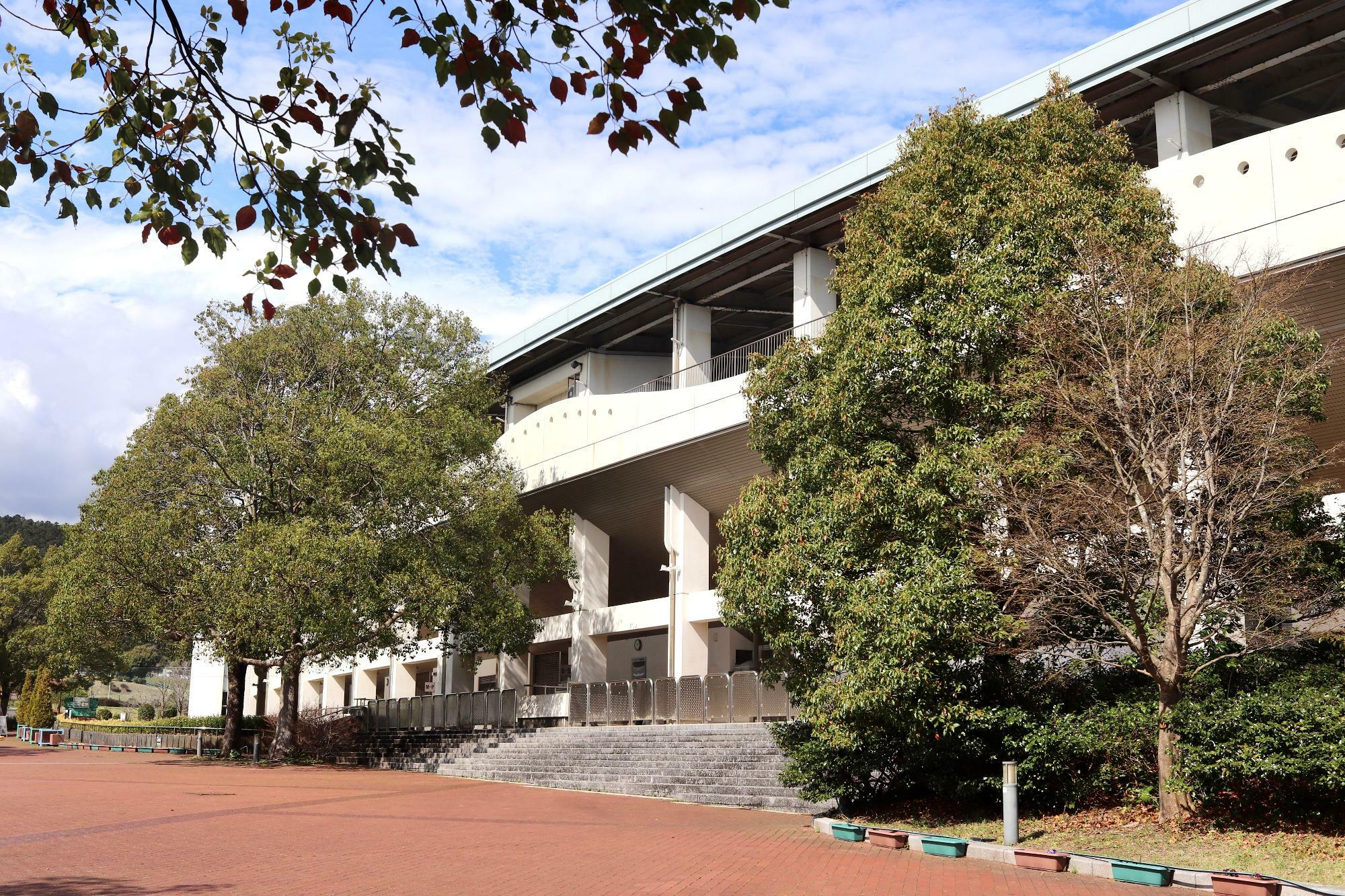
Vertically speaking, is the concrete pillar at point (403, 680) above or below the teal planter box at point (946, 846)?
above

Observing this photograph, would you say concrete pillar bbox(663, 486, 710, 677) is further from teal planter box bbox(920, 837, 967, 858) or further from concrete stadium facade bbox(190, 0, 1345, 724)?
teal planter box bbox(920, 837, 967, 858)

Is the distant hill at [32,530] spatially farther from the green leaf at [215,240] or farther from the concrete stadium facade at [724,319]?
the green leaf at [215,240]

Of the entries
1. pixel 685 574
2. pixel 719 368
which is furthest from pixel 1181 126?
pixel 685 574

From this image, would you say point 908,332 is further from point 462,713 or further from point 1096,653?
point 462,713

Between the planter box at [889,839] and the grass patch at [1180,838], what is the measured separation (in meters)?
0.85

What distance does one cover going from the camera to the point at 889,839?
39.8ft

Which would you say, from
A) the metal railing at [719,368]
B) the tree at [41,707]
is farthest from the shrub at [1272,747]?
the tree at [41,707]

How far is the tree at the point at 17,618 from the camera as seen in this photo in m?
49.2

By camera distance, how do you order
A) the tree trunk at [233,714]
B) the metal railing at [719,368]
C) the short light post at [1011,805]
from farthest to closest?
the tree trunk at [233,714]
the metal railing at [719,368]
the short light post at [1011,805]

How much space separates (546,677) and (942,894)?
31.0 m

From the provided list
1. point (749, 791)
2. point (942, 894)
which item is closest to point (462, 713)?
point (749, 791)

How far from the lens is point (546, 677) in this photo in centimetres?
3912

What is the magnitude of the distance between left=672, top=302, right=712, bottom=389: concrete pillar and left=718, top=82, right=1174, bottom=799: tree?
509 inches

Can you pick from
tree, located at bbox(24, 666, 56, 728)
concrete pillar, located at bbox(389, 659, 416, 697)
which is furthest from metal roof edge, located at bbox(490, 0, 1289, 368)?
tree, located at bbox(24, 666, 56, 728)
